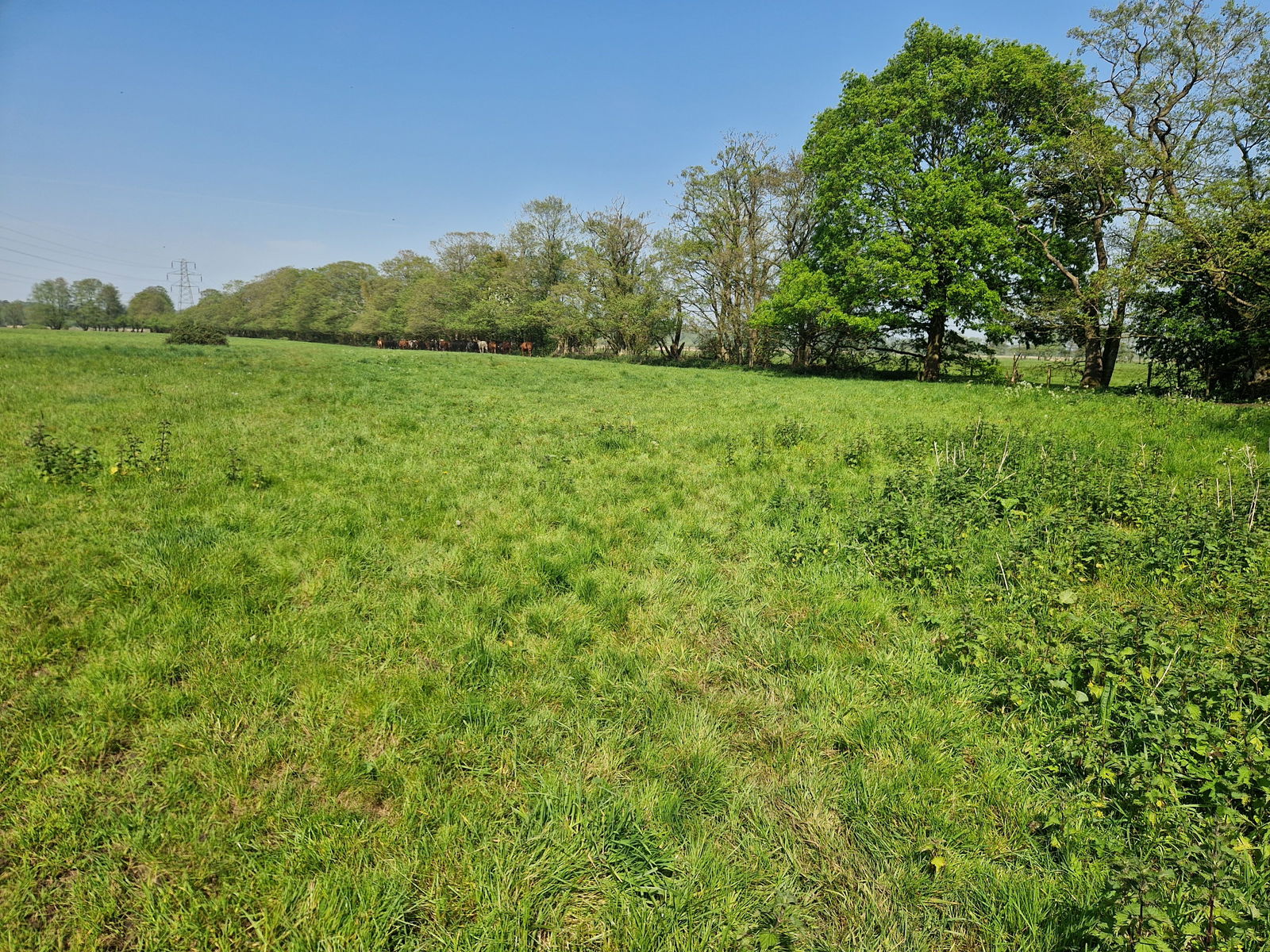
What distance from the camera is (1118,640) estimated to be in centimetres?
338

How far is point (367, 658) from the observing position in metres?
3.68

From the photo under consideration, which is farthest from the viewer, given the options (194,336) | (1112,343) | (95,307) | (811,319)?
(95,307)

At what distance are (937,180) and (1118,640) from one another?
2865cm

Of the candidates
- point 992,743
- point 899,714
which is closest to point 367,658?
point 899,714

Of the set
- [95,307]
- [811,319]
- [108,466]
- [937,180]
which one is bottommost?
[108,466]

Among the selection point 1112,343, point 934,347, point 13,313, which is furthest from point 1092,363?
point 13,313

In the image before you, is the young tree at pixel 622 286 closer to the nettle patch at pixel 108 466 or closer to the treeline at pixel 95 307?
the nettle patch at pixel 108 466

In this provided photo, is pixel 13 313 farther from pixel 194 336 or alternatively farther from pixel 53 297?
pixel 194 336

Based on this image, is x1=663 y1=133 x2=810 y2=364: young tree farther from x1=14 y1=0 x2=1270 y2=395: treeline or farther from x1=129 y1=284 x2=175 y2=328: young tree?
x1=129 y1=284 x2=175 y2=328: young tree

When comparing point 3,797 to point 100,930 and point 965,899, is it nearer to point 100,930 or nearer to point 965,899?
point 100,930

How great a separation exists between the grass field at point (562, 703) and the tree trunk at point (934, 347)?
21.9 meters

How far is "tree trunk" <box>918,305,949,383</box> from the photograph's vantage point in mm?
26797

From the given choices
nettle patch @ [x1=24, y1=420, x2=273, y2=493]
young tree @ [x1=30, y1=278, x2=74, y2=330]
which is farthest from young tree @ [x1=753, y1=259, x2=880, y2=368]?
young tree @ [x1=30, y1=278, x2=74, y2=330]

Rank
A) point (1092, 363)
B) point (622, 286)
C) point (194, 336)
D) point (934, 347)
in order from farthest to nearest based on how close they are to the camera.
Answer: point (622, 286) → point (194, 336) → point (934, 347) → point (1092, 363)
